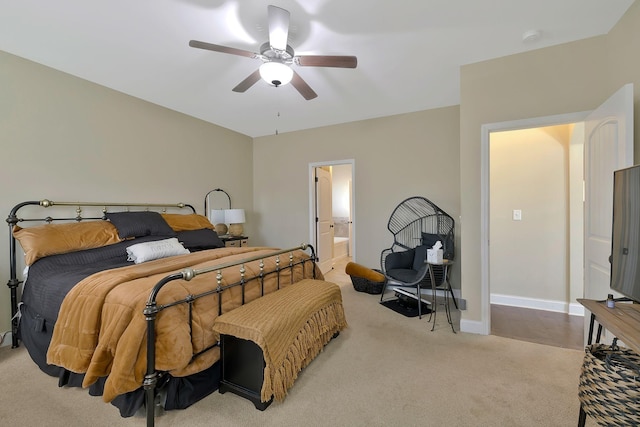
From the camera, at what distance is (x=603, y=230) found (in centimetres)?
196

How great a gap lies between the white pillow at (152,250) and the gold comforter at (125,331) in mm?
647

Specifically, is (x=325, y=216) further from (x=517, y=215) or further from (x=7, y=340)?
(x=7, y=340)

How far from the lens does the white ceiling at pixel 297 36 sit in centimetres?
196

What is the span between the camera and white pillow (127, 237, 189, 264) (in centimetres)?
257

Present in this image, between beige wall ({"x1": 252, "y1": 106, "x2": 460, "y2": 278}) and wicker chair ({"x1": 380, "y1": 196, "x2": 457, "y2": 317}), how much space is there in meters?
0.14

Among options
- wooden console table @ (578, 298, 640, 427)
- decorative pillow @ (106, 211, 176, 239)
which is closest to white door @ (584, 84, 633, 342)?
wooden console table @ (578, 298, 640, 427)

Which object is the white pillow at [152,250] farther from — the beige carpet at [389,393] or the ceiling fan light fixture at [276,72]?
the ceiling fan light fixture at [276,72]

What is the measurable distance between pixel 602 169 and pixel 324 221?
3.83 m

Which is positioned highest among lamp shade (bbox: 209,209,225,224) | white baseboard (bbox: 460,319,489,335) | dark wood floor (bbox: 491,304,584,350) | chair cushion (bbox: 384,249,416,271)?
lamp shade (bbox: 209,209,225,224)

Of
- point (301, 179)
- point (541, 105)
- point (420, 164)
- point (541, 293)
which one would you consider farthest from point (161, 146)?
point (541, 293)

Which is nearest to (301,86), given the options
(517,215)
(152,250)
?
(152,250)

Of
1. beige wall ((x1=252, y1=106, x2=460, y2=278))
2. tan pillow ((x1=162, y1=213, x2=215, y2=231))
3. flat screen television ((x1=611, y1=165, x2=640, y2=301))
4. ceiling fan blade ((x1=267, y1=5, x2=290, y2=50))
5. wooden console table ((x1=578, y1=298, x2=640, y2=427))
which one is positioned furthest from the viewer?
beige wall ((x1=252, y1=106, x2=460, y2=278))

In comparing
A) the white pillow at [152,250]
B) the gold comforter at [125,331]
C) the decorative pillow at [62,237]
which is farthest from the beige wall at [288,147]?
the gold comforter at [125,331]

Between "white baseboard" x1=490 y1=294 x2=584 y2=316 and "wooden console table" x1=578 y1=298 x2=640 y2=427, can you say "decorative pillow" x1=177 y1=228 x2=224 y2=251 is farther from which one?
"white baseboard" x1=490 y1=294 x2=584 y2=316
